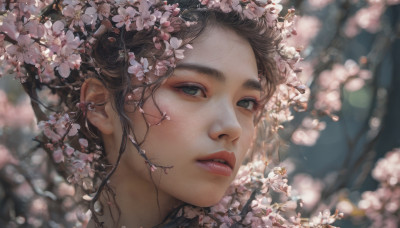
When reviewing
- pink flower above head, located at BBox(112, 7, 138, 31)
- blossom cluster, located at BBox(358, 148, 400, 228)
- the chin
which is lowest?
the chin

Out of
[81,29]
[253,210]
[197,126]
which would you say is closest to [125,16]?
[81,29]

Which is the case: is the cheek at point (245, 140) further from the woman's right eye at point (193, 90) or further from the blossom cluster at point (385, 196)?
the blossom cluster at point (385, 196)

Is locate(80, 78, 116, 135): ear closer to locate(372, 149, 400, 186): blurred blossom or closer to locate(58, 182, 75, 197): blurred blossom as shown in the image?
locate(58, 182, 75, 197): blurred blossom

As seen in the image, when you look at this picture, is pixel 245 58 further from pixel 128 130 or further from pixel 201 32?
pixel 128 130

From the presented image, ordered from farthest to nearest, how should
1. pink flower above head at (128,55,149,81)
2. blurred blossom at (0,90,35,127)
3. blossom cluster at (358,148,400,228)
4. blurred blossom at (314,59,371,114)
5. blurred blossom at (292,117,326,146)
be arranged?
blurred blossom at (0,90,35,127), blossom cluster at (358,148,400,228), blurred blossom at (314,59,371,114), blurred blossom at (292,117,326,146), pink flower above head at (128,55,149,81)

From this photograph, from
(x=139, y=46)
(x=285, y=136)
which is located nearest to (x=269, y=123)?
(x=285, y=136)

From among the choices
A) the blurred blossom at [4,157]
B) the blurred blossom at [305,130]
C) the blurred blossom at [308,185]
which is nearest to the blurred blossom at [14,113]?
the blurred blossom at [4,157]

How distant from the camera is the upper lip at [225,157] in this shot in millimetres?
1753

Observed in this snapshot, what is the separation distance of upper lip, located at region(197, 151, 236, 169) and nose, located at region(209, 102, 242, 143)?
5cm

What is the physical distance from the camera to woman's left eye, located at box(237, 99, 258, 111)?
6.45ft

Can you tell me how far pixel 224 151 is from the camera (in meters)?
1.77

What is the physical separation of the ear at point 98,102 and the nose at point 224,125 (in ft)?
1.28

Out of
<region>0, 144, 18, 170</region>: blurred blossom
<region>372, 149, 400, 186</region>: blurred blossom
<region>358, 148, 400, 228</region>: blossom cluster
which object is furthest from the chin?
<region>372, 149, 400, 186</region>: blurred blossom

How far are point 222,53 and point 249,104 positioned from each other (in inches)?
10.7
